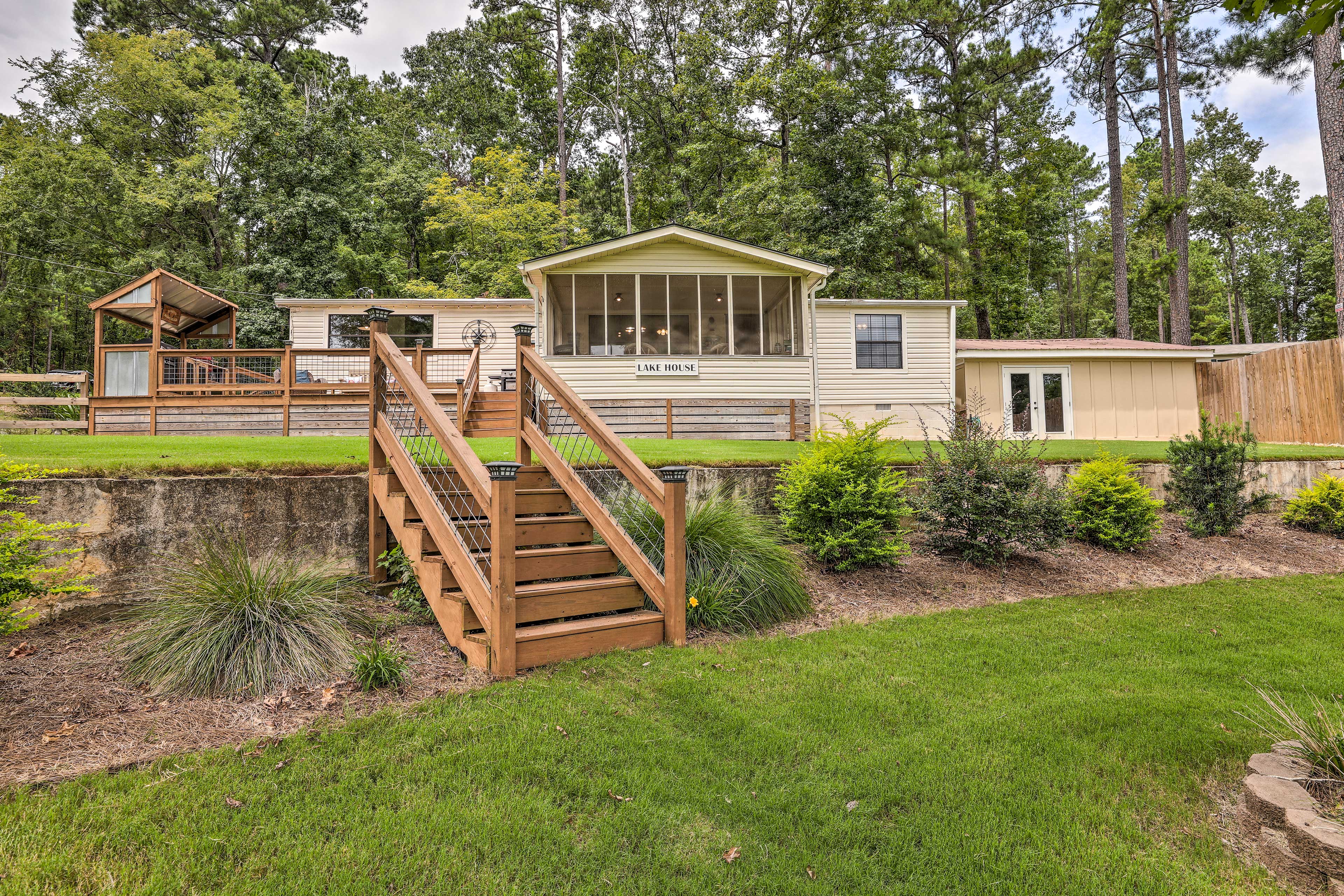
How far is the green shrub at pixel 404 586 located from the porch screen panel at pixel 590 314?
7.67m

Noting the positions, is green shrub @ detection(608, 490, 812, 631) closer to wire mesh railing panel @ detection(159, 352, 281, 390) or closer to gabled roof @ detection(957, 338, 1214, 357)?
wire mesh railing panel @ detection(159, 352, 281, 390)

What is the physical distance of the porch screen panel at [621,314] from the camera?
1230cm

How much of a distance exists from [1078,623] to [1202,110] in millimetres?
34829

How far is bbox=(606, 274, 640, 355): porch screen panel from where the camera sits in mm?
12305

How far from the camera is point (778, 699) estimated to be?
10.8 feet

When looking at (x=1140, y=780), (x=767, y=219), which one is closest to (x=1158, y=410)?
(x=767, y=219)

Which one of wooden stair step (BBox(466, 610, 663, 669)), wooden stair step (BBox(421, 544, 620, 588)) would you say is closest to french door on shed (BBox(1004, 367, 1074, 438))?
wooden stair step (BBox(421, 544, 620, 588))

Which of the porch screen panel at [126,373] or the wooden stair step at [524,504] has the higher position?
the porch screen panel at [126,373]

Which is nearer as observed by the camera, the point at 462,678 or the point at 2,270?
the point at 462,678

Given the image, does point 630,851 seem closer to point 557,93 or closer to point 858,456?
point 858,456

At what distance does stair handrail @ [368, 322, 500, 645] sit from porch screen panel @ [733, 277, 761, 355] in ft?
27.0

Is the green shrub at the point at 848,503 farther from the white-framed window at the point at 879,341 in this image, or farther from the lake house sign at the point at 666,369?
the white-framed window at the point at 879,341

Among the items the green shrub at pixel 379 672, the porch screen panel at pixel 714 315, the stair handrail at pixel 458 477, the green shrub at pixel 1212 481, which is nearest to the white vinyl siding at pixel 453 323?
the porch screen panel at pixel 714 315

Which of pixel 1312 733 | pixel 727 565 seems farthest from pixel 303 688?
pixel 1312 733
